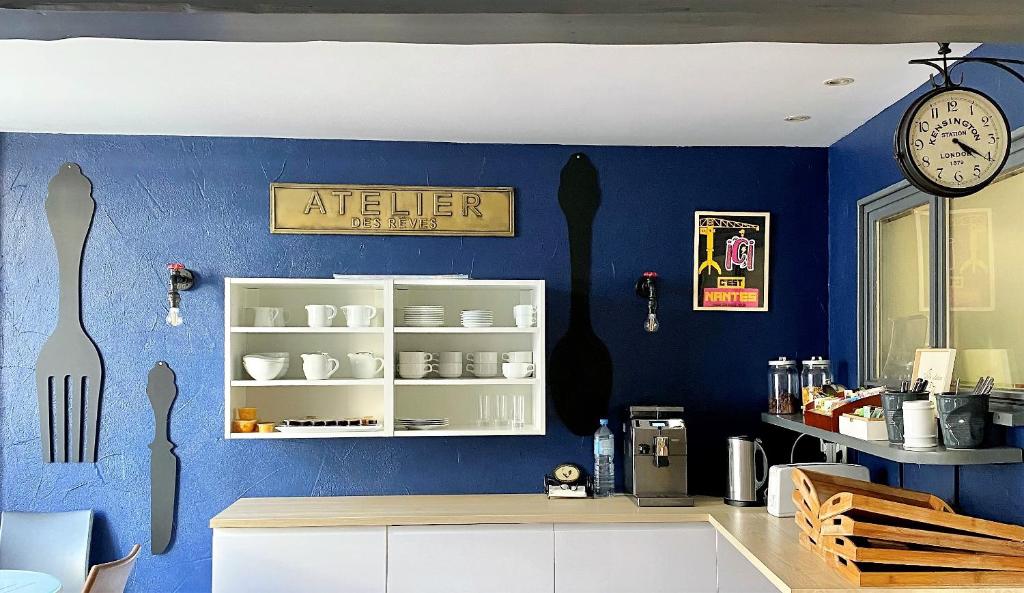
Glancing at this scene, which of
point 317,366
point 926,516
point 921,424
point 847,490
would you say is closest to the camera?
point 926,516

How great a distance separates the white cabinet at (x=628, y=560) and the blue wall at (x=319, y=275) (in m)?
0.55

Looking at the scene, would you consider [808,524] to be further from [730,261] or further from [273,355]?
[273,355]

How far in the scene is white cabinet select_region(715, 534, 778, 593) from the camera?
4.03m

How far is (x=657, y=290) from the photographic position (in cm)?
454

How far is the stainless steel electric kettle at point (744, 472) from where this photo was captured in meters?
4.25

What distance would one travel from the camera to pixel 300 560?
397 centimetres

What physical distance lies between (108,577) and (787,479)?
2563 mm

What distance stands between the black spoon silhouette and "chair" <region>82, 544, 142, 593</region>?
1990 millimetres

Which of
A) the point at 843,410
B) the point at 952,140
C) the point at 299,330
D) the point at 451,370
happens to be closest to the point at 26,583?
the point at 299,330

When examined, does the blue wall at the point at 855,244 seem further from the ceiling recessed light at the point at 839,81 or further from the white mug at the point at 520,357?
the white mug at the point at 520,357

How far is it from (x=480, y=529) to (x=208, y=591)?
4.40 feet

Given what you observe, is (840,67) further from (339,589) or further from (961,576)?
(339,589)

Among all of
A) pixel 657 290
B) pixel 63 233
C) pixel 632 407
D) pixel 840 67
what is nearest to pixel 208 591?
pixel 63 233

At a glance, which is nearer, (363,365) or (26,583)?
(26,583)
